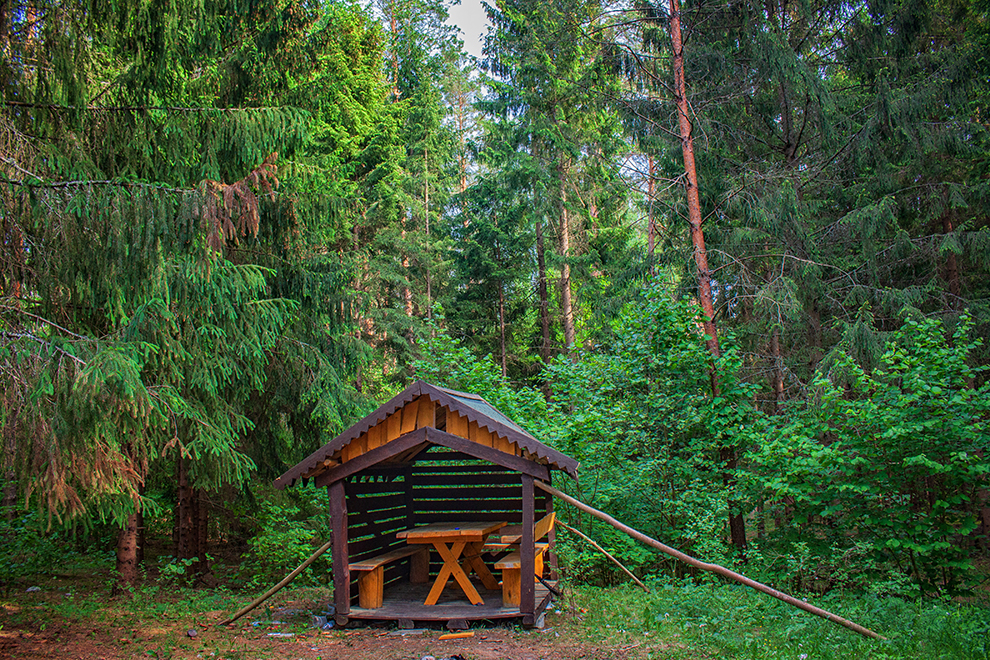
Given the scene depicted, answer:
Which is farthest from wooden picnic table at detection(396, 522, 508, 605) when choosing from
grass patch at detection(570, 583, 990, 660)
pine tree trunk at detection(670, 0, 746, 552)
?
pine tree trunk at detection(670, 0, 746, 552)

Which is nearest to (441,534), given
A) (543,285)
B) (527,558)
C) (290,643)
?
(527,558)

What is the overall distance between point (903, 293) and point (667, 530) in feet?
19.1

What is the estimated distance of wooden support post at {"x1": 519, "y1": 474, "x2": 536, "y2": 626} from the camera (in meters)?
5.75

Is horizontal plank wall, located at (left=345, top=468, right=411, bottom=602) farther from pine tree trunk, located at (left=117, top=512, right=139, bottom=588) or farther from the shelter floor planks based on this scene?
pine tree trunk, located at (left=117, top=512, right=139, bottom=588)

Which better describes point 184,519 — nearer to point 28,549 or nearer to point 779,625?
point 28,549

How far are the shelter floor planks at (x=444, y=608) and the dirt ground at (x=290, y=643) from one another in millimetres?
121

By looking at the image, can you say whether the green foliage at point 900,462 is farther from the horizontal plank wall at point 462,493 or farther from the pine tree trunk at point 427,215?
the pine tree trunk at point 427,215

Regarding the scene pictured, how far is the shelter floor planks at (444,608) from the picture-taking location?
5875 millimetres

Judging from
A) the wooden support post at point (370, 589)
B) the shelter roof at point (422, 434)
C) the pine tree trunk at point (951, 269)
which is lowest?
the wooden support post at point (370, 589)

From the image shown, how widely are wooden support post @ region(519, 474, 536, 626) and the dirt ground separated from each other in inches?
6.9

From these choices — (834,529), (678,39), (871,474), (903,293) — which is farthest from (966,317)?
(678,39)

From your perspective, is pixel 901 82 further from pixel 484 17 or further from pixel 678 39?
pixel 484 17

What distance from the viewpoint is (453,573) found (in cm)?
635

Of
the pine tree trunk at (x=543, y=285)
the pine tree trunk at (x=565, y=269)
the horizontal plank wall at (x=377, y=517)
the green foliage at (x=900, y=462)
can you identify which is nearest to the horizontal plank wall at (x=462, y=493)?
the horizontal plank wall at (x=377, y=517)
